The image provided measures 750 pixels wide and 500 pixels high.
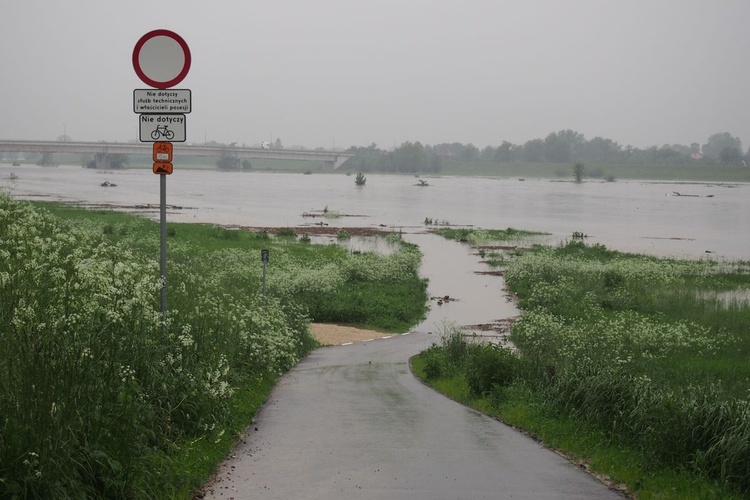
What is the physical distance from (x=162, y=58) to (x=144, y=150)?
465ft

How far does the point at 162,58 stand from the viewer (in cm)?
951

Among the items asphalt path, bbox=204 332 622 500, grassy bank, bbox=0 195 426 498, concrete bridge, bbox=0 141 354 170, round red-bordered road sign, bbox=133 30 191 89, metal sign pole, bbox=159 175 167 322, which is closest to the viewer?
grassy bank, bbox=0 195 426 498

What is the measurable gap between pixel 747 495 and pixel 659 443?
116 centimetres

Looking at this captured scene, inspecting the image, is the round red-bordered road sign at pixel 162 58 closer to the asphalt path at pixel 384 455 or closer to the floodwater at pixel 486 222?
the asphalt path at pixel 384 455

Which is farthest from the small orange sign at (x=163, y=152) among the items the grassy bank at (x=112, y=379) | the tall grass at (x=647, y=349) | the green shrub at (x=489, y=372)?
the green shrub at (x=489, y=372)

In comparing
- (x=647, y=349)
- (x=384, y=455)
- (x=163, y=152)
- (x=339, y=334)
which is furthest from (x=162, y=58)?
(x=339, y=334)

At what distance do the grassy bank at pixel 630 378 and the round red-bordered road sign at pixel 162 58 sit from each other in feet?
20.8

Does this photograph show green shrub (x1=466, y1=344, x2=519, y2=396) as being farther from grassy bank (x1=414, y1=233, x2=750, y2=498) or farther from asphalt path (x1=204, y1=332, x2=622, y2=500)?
asphalt path (x1=204, y1=332, x2=622, y2=500)

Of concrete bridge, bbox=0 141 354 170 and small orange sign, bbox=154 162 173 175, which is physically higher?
concrete bridge, bbox=0 141 354 170

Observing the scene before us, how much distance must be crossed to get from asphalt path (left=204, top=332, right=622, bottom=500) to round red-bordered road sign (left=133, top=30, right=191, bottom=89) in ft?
13.8

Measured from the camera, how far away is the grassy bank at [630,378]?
906cm

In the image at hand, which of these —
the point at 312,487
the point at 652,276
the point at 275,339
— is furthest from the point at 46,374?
the point at 652,276

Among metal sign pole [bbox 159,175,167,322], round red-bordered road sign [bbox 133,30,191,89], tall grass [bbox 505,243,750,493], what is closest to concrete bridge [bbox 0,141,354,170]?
tall grass [bbox 505,243,750,493]

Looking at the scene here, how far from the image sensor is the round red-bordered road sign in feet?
31.2
